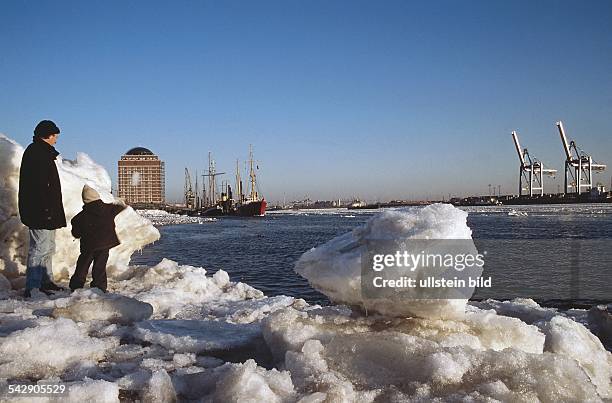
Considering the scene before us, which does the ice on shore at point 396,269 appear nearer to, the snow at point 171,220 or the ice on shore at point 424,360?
the ice on shore at point 424,360

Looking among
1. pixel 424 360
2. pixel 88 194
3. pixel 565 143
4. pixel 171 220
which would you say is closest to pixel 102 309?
pixel 88 194

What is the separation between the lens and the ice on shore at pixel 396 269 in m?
3.22

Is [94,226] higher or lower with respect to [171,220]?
higher

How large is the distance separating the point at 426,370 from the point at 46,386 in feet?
7.20

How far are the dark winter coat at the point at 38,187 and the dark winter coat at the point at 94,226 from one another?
48 centimetres

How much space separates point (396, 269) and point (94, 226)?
4.35m

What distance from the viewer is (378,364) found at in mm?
2990

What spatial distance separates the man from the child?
0.35 metres

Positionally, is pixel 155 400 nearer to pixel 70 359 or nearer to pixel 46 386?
pixel 46 386

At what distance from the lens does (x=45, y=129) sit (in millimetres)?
5527

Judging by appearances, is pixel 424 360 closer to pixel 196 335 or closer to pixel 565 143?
pixel 196 335

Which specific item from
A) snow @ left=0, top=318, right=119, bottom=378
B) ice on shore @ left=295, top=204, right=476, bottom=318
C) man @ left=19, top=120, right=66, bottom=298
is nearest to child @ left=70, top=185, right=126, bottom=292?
man @ left=19, top=120, right=66, bottom=298

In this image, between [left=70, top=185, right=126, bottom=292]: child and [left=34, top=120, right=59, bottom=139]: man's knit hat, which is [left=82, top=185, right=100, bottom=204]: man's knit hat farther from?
[left=34, top=120, right=59, bottom=139]: man's knit hat

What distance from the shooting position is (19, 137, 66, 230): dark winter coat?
5387mm
